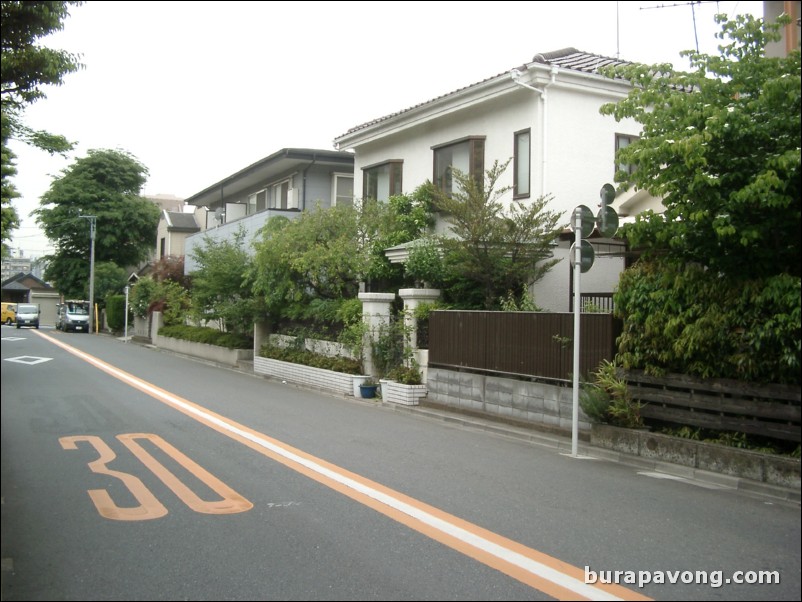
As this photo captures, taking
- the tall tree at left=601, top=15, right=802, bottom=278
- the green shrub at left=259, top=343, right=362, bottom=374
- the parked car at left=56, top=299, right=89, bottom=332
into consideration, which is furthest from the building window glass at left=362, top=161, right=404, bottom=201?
the parked car at left=56, top=299, right=89, bottom=332

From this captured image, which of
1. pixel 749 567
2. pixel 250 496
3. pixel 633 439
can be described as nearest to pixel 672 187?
pixel 633 439

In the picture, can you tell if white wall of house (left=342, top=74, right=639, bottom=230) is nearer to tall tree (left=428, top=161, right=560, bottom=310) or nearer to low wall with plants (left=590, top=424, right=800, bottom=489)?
tall tree (left=428, top=161, right=560, bottom=310)

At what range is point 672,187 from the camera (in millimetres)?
9047

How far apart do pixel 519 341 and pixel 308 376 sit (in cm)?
823

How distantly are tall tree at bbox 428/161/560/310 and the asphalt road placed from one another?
453cm

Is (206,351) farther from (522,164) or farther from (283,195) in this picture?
(522,164)

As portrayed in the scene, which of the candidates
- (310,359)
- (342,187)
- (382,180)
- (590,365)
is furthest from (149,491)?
(342,187)

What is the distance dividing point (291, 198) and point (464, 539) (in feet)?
79.0

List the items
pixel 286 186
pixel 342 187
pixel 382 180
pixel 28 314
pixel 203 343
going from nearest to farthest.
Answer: pixel 28 314
pixel 382 180
pixel 342 187
pixel 203 343
pixel 286 186

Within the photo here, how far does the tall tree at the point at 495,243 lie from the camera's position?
14469 mm

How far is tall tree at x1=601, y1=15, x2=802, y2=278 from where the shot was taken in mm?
8094

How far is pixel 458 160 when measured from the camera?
1834cm

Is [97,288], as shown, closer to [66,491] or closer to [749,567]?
[66,491]

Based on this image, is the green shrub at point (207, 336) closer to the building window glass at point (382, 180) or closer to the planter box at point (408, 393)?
the building window glass at point (382, 180)
